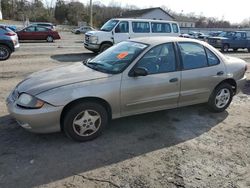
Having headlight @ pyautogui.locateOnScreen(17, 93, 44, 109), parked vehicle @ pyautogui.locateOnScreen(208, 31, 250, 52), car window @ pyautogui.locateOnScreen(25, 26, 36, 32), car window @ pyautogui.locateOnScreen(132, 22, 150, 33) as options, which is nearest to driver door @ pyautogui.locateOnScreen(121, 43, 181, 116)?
headlight @ pyautogui.locateOnScreen(17, 93, 44, 109)

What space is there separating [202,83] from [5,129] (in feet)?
12.0

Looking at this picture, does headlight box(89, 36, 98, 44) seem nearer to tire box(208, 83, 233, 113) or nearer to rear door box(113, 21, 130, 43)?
rear door box(113, 21, 130, 43)

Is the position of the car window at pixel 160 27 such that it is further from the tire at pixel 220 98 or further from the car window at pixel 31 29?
the car window at pixel 31 29

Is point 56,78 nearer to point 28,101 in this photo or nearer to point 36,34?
point 28,101

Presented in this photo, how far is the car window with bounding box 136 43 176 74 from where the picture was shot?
4.39 meters

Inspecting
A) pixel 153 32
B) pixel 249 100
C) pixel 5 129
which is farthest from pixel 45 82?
pixel 153 32

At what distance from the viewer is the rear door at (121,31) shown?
44.3ft

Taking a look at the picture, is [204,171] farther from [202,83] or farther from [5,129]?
[5,129]

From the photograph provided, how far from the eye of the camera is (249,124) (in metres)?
5.04

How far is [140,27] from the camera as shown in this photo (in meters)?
14.0

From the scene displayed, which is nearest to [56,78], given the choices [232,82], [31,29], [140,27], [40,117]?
[40,117]

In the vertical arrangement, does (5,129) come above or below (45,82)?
below

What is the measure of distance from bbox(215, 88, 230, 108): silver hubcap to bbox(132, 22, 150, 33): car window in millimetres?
9235

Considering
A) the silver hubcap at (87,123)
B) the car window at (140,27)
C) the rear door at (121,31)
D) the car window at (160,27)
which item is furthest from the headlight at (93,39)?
the silver hubcap at (87,123)
